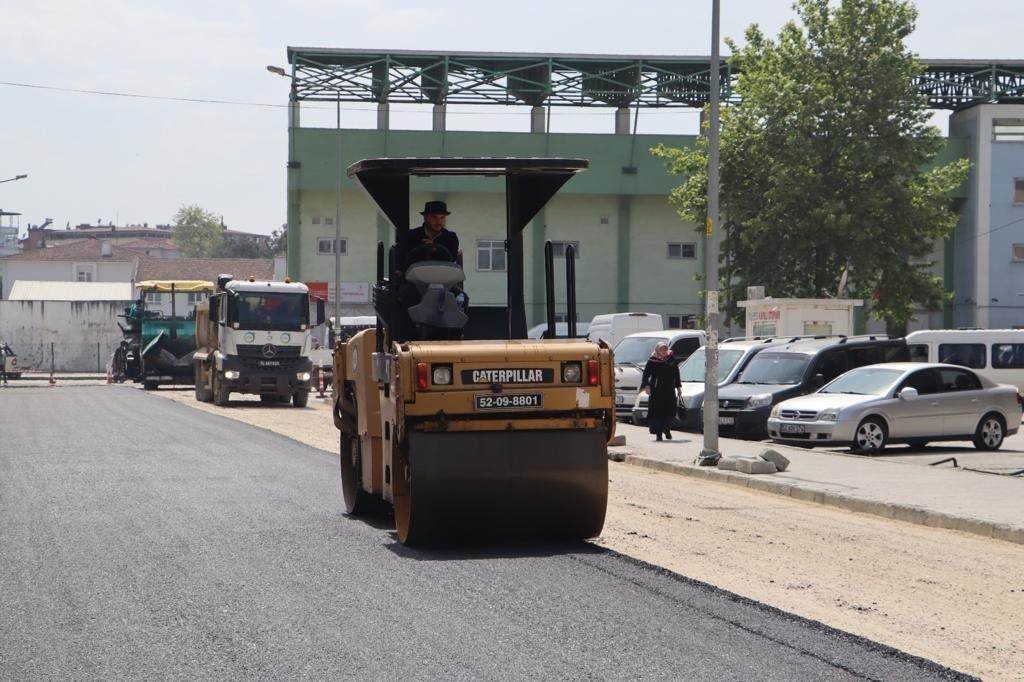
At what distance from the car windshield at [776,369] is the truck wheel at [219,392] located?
1608 centimetres

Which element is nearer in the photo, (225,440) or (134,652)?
(134,652)

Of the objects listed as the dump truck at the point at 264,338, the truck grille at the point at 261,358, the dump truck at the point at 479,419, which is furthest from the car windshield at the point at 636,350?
the dump truck at the point at 479,419

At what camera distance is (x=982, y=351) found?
36156mm

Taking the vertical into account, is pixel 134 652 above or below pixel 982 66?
below

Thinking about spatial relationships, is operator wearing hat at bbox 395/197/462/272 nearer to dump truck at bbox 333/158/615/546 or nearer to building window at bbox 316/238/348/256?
dump truck at bbox 333/158/615/546

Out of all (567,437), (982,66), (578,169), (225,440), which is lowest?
(225,440)

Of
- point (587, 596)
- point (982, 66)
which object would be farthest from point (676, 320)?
point (587, 596)

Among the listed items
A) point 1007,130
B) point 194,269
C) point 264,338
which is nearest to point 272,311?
point 264,338

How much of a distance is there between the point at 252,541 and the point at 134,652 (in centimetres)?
407

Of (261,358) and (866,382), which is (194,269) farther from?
(866,382)

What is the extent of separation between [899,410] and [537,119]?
4057 centimetres

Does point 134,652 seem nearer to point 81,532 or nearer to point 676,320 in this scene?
point 81,532

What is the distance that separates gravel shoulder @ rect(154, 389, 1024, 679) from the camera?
8141 millimetres

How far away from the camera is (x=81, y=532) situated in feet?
39.3
